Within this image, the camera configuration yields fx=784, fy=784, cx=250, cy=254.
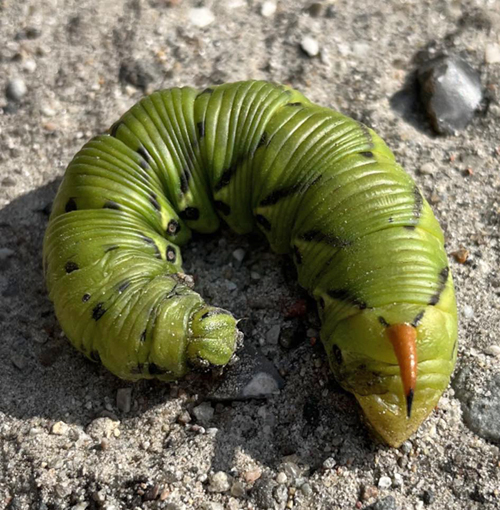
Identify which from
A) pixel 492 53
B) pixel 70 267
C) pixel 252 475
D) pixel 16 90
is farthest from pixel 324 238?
pixel 16 90

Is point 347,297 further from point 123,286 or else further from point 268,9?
point 268,9

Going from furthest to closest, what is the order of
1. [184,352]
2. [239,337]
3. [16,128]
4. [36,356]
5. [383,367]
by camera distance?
[16,128] → [36,356] → [239,337] → [184,352] → [383,367]

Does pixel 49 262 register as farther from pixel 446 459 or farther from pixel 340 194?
pixel 446 459

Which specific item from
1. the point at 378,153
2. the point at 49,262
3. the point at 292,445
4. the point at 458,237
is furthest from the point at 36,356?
the point at 458,237

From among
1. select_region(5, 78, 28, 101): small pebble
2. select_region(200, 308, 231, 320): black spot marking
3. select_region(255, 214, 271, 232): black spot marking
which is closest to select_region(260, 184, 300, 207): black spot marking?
select_region(255, 214, 271, 232): black spot marking

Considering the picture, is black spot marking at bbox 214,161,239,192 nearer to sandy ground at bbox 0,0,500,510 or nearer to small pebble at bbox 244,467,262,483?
sandy ground at bbox 0,0,500,510

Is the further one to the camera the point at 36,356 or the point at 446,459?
the point at 36,356

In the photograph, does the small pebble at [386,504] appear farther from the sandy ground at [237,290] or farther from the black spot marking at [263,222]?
the black spot marking at [263,222]
